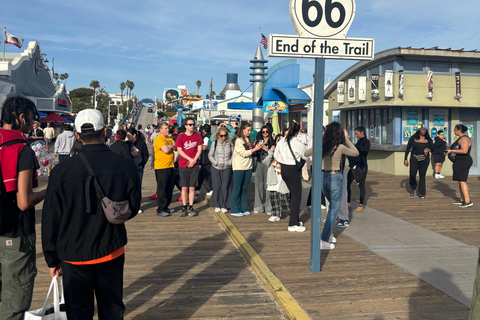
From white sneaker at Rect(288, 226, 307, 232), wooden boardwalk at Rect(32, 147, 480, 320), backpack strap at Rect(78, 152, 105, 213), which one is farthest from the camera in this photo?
white sneaker at Rect(288, 226, 307, 232)

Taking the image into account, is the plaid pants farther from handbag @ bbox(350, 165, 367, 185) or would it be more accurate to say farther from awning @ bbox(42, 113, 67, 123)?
awning @ bbox(42, 113, 67, 123)

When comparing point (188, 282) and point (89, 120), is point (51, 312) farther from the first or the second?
point (188, 282)

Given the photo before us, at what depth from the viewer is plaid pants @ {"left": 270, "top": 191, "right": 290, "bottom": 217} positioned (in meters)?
9.01

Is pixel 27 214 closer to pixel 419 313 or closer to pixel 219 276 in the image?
pixel 219 276

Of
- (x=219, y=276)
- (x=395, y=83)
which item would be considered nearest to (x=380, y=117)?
(x=395, y=83)

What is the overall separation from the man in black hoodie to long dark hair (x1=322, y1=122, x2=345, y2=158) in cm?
444

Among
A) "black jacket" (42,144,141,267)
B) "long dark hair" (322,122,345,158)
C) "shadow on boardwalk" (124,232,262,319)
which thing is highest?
"long dark hair" (322,122,345,158)

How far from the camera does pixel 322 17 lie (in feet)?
17.6

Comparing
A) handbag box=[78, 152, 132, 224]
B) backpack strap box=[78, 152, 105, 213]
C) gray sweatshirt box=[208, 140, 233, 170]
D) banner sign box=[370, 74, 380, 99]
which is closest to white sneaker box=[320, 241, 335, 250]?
gray sweatshirt box=[208, 140, 233, 170]

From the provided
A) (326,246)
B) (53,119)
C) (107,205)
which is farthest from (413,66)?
(53,119)

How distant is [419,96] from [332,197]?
39.8 ft

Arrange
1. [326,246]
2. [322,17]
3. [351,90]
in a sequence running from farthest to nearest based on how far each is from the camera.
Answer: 1. [351,90]
2. [326,246]
3. [322,17]

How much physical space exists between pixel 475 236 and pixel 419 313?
3941 mm

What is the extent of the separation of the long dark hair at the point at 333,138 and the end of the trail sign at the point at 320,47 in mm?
1739
